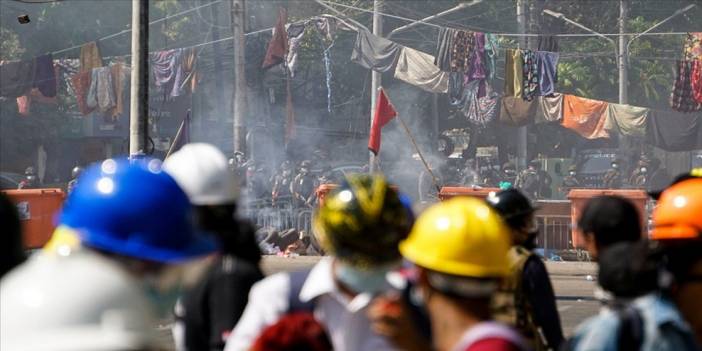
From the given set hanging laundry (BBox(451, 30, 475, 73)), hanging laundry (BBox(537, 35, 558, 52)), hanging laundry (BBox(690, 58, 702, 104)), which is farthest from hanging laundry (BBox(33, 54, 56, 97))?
hanging laundry (BBox(690, 58, 702, 104))

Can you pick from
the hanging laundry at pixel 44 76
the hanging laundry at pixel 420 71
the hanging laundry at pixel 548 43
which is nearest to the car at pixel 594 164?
the hanging laundry at pixel 548 43

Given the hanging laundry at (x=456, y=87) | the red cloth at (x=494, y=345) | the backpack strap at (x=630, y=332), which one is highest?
the hanging laundry at (x=456, y=87)

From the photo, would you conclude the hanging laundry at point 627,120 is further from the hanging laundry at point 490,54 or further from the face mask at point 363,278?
the face mask at point 363,278

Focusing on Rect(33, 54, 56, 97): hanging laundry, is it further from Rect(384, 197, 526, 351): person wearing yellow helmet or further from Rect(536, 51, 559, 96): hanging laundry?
Rect(384, 197, 526, 351): person wearing yellow helmet

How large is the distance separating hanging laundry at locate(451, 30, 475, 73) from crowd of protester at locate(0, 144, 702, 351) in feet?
84.9

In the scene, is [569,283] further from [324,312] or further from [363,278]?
[363,278]

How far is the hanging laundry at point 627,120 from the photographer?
31938 mm

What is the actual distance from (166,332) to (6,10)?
31619 mm

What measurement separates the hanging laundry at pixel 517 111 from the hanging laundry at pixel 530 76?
0.85 m

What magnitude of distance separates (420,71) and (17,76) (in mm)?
10807

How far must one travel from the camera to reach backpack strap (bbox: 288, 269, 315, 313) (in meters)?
3.42

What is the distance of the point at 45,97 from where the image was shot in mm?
34594

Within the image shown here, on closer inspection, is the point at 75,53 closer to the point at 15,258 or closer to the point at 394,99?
the point at 394,99

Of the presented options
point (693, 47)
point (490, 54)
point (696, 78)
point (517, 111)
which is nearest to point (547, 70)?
point (490, 54)
